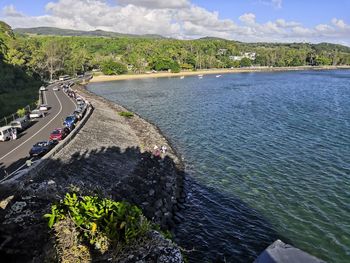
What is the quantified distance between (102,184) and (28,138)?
853 inches

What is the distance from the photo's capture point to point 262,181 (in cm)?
4169

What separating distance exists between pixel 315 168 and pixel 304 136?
58.6 feet

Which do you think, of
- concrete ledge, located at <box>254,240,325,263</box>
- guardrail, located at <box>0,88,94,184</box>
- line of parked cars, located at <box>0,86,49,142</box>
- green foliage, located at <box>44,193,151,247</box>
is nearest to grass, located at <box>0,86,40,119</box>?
line of parked cars, located at <box>0,86,49,142</box>

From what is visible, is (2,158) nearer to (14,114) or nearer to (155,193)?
(155,193)

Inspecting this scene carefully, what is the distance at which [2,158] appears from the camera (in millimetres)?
41281

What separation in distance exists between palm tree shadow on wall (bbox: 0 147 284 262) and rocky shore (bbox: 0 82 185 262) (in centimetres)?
5

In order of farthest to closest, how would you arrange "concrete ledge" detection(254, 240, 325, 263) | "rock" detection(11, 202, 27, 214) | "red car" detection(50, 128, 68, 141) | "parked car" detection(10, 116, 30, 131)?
"parked car" detection(10, 116, 30, 131), "red car" detection(50, 128, 68, 141), "concrete ledge" detection(254, 240, 325, 263), "rock" detection(11, 202, 27, 214)

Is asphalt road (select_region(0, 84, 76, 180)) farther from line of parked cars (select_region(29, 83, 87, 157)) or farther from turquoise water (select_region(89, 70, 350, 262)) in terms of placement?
turquoise water (select_region(89, 70, 350, 262))

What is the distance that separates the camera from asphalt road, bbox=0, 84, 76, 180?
3881 cm

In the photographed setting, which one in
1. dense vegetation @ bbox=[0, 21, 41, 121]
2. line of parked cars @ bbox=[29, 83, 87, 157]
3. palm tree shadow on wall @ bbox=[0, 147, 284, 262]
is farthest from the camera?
dense vegetation @ bbox=[0, 21, 41, 121]

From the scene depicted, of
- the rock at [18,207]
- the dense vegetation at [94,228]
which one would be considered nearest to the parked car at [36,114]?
the rock at [18,207]

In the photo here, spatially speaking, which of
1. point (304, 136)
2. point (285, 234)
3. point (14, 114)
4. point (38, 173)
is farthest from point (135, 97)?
point (285, 234)

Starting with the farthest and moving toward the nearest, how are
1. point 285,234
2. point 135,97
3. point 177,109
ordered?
point 135,97 → point 177,109 → point 285,234

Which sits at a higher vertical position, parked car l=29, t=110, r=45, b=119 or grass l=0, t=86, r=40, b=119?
grass l=0, t=86, r=40, b=119
